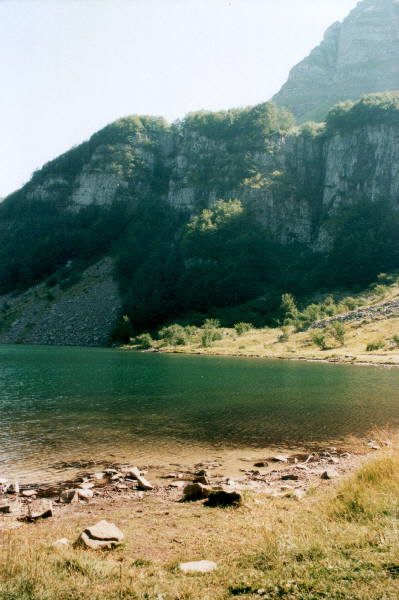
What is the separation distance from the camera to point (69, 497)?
13.8m

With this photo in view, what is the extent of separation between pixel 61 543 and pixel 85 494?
4641mm

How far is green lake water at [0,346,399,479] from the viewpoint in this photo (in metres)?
20.8

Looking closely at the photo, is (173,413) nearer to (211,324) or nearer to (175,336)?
(175,336)

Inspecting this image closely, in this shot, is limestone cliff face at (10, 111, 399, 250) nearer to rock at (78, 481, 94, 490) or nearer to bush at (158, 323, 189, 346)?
bush at (158, 323, 189, 346)

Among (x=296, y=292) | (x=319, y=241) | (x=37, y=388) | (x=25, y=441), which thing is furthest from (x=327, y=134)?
(x=25, y=441)

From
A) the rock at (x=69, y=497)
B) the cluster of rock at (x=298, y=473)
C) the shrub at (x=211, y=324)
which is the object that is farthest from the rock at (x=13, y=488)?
the shrub at (x=211, y=324)

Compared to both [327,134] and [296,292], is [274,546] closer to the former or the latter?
[296,292]

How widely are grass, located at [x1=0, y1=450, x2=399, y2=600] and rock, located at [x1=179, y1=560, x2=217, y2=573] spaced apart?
16 centimetres

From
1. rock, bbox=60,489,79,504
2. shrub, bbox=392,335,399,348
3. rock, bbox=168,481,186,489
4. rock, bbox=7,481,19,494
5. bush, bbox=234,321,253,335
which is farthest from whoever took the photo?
bush, bbox=234,321,253,335

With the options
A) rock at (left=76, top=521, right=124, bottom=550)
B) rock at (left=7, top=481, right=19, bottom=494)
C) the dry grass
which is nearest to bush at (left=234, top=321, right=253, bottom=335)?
the dry grass

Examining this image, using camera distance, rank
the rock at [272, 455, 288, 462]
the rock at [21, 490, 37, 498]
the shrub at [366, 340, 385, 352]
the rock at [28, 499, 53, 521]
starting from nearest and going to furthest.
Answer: the rock at [28, 499, 53, 521] < the rock at [21, 490, 37, 498] < the rock at [272, 455, 288, 462] < the shrub at [366, 340, 385, 352]

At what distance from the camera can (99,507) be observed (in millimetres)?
13289

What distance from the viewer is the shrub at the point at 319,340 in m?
86.0

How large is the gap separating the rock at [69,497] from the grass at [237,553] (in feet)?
4.67
